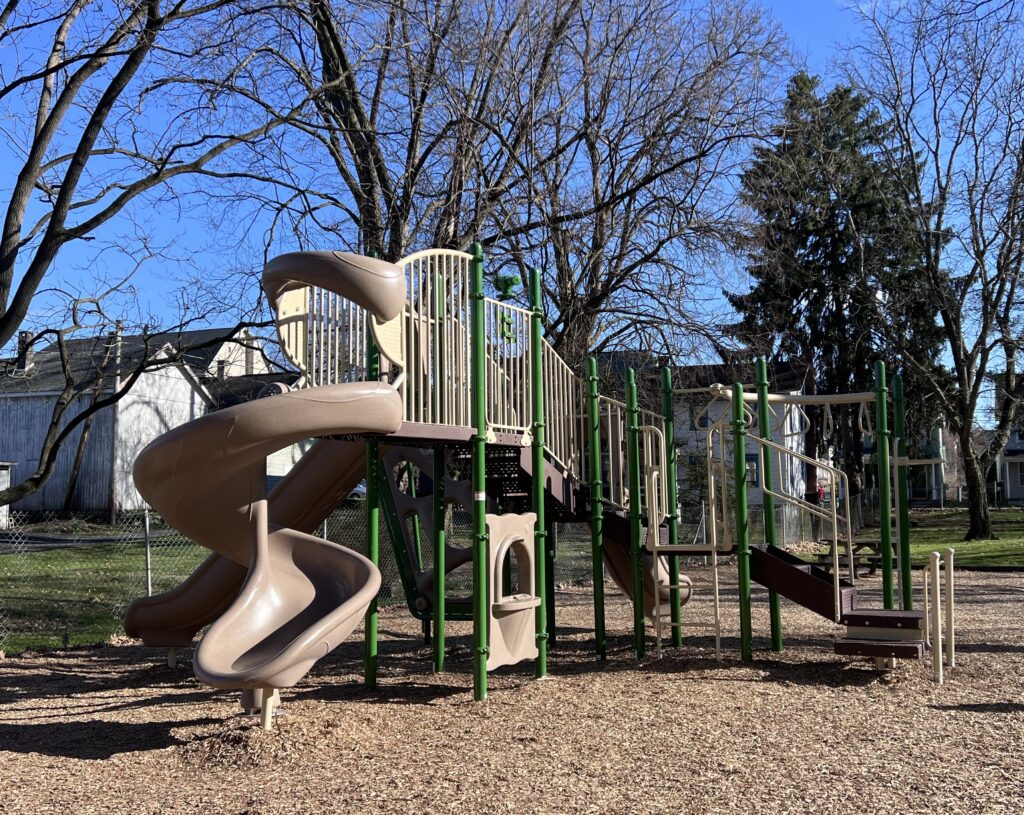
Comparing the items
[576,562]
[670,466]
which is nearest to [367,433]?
[670,466]

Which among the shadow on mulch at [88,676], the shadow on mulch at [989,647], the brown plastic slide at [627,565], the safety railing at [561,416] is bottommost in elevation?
the shadow on mulch at [88,676]

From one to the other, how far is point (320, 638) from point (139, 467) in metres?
1.84

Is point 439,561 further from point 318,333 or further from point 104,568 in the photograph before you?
point 104,568

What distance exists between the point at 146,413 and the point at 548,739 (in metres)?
25.6

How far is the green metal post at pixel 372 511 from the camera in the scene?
7379 mm

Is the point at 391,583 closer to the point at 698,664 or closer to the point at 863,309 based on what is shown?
the point at 698,664

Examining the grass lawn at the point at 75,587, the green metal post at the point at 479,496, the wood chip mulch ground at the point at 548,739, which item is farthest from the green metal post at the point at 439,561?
the grass lawn at the point at 75,587

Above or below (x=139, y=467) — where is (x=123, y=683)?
below

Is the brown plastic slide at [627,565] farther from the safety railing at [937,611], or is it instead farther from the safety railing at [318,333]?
the safety railing at [318,333]

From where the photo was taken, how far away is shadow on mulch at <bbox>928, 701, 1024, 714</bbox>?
6.60 meters

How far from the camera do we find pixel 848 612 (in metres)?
8.14

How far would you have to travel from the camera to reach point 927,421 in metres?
35.9

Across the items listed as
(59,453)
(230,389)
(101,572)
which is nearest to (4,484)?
(59,453)

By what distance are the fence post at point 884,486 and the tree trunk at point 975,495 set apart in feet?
62.6
